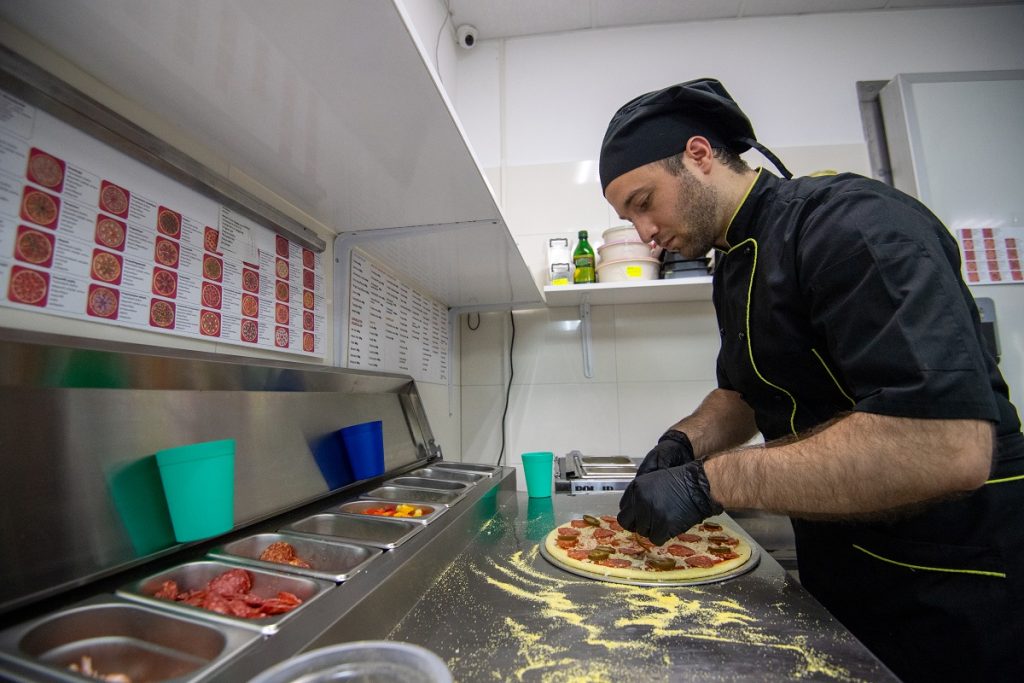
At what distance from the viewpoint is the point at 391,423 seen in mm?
1564

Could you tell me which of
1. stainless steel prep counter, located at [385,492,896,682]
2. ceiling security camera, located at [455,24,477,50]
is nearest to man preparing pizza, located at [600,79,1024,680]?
stainless steel prep counter, located at [385,492,896,682]

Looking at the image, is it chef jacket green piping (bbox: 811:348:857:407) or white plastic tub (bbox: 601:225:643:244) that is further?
white plastic tub (bbox: 601:225:643:244)

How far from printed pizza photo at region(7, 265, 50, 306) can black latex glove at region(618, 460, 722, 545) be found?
3.55 ft

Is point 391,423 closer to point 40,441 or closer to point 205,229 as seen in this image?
point 205,229

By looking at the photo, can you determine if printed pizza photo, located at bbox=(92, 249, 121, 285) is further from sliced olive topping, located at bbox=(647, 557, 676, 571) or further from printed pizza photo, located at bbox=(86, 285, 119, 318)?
sliced olive topping, located at bbox=(647, 557, 676, 571)

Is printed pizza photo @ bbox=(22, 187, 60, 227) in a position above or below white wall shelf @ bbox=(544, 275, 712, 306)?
below

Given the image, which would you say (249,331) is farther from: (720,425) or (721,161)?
(720,425)

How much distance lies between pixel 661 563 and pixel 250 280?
1.10 metres

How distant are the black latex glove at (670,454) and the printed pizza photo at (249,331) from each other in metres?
1.06

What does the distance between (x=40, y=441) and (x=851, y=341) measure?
123cm

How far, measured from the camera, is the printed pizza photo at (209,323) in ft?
3.01

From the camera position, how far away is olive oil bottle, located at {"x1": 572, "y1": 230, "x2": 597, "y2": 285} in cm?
206

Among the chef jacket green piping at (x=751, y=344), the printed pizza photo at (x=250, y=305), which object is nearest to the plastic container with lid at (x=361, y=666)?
the printed pizza photo at (x=250, y=305)

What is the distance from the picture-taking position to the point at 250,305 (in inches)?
41.3
